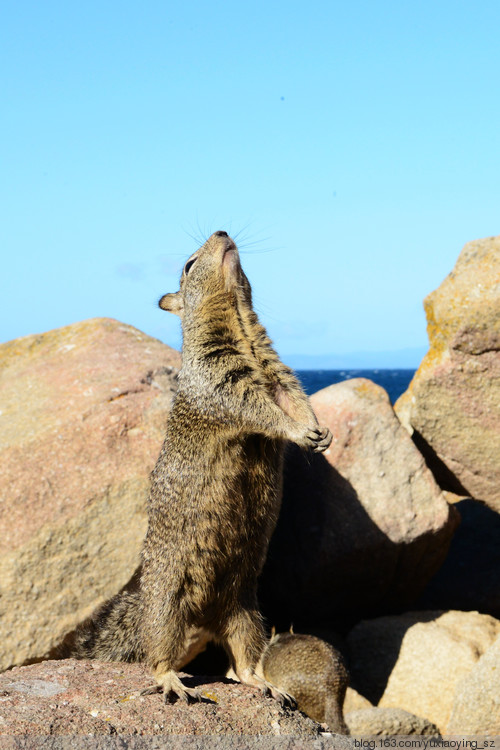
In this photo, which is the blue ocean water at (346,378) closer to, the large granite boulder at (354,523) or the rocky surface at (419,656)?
the large granite boulder at (354,523)

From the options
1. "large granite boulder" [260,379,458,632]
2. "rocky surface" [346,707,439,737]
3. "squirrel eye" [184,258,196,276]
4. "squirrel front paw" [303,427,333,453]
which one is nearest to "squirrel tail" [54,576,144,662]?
"squirrel front paw" [303,427,333,453]

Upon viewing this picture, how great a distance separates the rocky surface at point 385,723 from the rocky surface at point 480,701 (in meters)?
0.25

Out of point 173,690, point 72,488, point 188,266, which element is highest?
point 188,266

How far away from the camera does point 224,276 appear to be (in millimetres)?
6531

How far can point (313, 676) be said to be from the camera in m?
7.08

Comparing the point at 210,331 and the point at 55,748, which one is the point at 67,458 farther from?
the point at 55,748

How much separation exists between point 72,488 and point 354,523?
3.12 meters

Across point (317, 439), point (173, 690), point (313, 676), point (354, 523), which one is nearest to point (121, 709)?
point (173, 690)

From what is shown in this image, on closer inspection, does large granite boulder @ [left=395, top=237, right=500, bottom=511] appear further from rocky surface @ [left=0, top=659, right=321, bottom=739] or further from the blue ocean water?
rocky surface @ [left=0, top=659, right=321, bottom=739]

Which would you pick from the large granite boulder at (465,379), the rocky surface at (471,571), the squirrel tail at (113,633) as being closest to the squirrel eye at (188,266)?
the squirrel tail at (113,633)

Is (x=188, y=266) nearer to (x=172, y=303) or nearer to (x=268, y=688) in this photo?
(x=172, y=303)

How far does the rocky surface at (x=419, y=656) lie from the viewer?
768 cm

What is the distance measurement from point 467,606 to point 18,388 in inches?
242

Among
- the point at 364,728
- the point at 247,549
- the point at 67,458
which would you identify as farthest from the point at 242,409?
the point at 364,728
